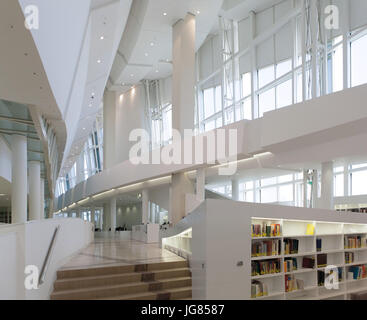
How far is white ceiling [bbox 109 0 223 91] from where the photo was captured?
14320mm

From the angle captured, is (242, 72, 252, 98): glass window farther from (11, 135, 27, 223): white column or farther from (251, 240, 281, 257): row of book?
(251, 240, 281, 257): row of book

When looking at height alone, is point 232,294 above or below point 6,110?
below

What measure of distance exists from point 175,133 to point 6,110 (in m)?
6.97

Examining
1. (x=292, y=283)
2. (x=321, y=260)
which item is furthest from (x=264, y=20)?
(x=292, y=283)

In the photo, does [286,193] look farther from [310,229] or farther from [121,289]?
[121,289]

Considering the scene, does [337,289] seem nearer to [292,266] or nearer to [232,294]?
[292,266]

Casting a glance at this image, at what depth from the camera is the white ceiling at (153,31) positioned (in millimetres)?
14320

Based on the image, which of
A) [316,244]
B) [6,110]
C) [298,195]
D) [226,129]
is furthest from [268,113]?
[298,195]

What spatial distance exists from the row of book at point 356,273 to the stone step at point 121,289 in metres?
3.50

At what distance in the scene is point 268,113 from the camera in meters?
9.27

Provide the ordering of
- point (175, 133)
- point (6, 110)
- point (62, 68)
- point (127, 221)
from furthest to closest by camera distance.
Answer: point (127, 221) < point (175, 133) < point (6, 110) < point (62, 68)

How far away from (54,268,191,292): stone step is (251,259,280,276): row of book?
163 centimetres

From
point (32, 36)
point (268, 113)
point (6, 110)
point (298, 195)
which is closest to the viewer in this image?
point (32, 36)

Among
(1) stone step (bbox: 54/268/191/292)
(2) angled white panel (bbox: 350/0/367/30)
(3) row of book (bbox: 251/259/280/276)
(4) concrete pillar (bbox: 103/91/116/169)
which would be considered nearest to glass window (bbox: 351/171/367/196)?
(2) angled white panel (bbox: 350/0/367/30)
